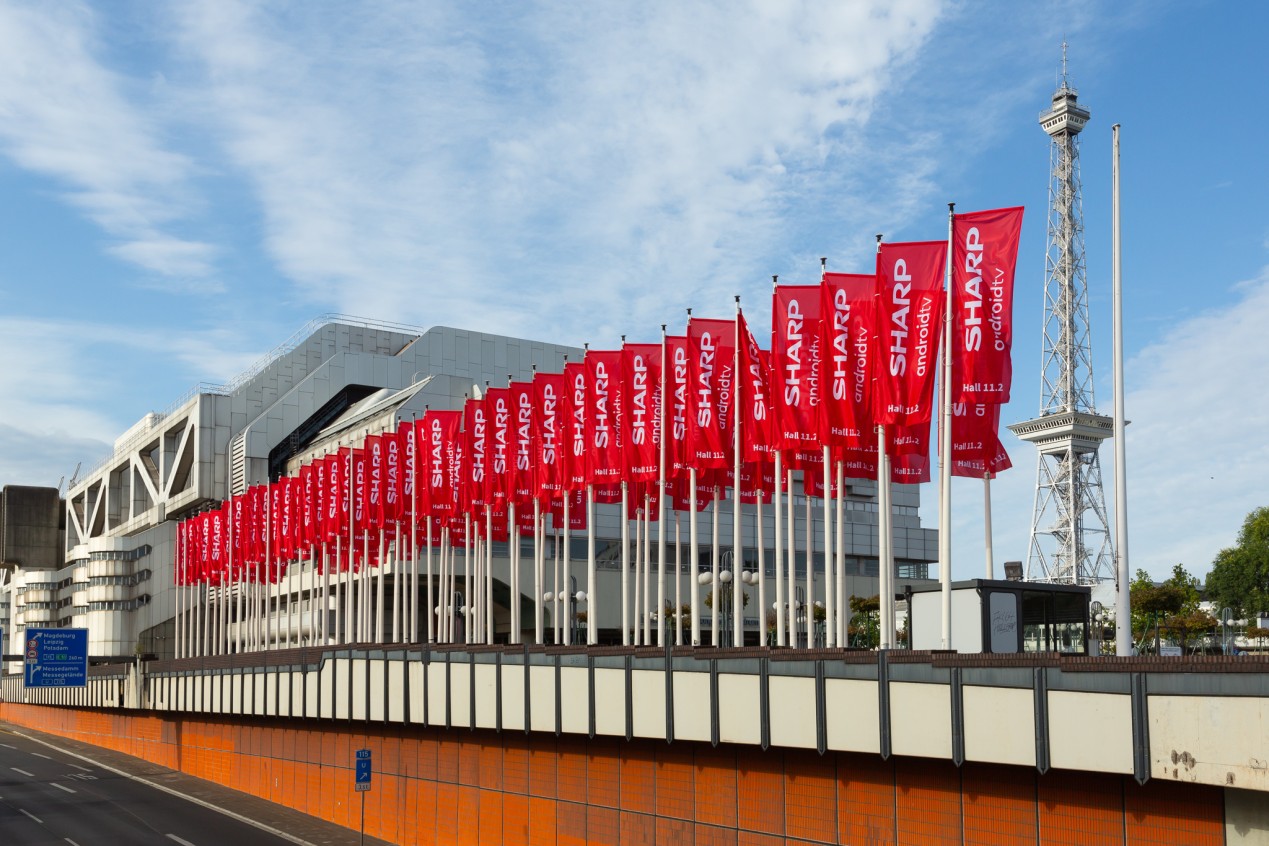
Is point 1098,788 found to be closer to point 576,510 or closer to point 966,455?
point 966,455

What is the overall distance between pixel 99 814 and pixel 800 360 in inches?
1852

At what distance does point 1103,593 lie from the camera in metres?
127

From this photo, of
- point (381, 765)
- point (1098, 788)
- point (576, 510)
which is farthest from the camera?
point (576, 510)

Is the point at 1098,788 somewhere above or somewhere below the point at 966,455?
below

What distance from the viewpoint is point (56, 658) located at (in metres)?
92.0

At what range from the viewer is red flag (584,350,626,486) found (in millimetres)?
45500

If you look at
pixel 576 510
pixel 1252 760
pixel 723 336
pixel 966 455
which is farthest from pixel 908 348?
pixel 576 510

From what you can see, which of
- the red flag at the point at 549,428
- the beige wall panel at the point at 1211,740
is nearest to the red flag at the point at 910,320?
the beige wall panel at the point at 1211,740

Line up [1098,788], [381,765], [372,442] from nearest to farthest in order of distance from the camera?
[1098,788], [381,765], [372,442]

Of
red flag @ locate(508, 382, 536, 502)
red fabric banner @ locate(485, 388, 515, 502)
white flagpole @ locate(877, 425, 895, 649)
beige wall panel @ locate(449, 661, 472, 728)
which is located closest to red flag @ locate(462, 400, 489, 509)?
red fabric banner @ locate(485, 388, 515, 502)

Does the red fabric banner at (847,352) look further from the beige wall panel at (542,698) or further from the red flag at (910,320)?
the beige wall panel at (542,698)

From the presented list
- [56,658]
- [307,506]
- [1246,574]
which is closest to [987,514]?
[307,506]

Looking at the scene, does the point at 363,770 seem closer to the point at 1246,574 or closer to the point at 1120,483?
the point at 1120,483

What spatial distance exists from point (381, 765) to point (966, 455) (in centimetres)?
2767
